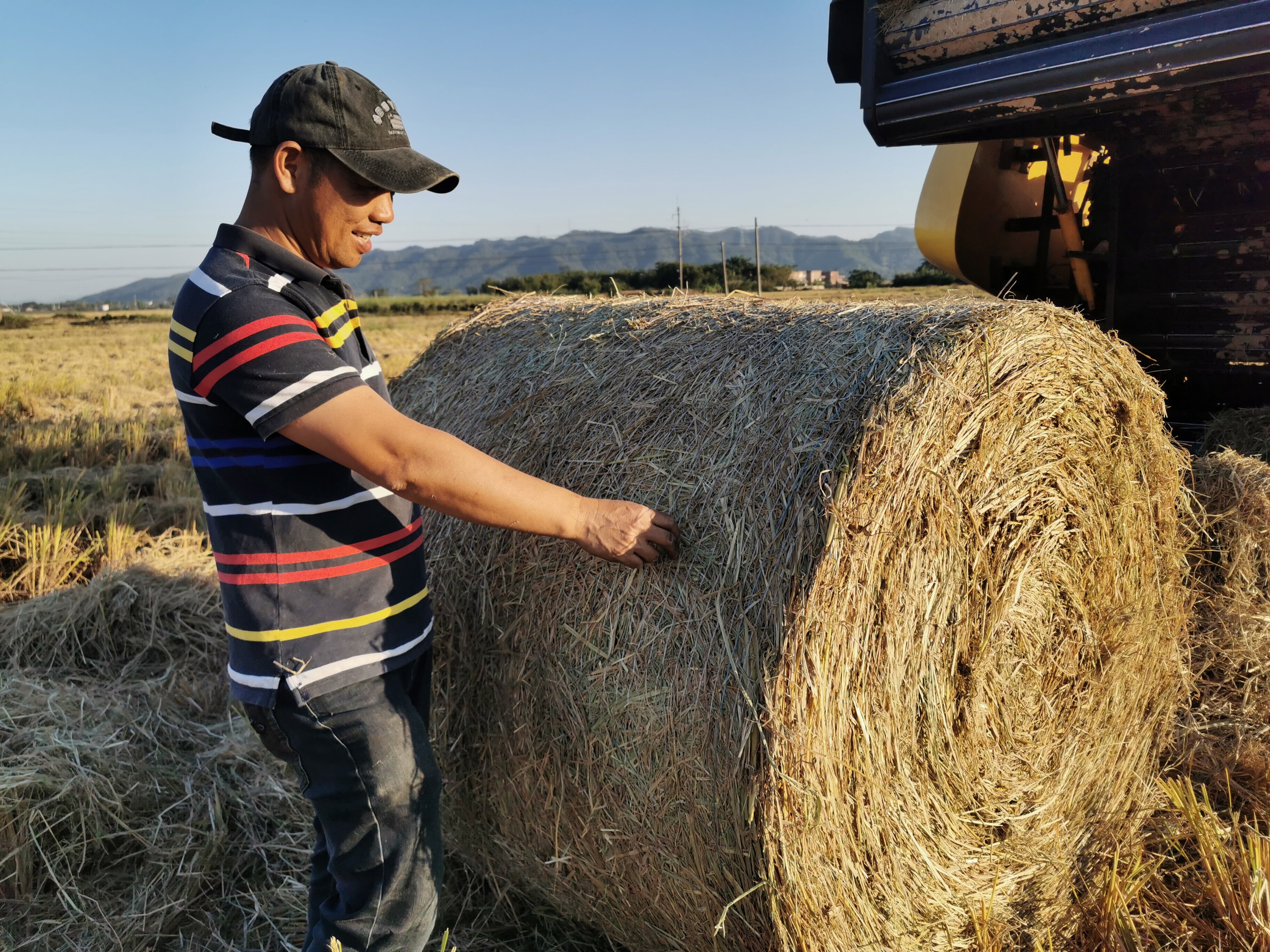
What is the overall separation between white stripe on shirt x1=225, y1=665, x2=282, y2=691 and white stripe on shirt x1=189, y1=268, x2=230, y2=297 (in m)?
0.80

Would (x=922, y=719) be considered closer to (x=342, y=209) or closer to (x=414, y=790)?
(x=414, y=790)

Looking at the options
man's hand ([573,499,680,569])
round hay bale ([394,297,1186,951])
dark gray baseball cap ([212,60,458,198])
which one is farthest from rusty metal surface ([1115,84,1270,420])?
dark gray baseball cap ([212,60,458,198])

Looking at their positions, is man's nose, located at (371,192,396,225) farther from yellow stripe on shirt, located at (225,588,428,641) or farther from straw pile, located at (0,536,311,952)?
straw pile, located at (0,536,311,952)

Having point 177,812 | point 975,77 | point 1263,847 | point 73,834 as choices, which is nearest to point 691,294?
point 975,77

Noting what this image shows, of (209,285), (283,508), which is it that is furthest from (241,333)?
(283,508)

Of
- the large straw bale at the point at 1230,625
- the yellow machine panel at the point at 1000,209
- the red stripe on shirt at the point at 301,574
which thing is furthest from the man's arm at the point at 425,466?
the yellow machine panel at the point at 1000,209

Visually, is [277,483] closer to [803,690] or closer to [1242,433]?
[803,690]

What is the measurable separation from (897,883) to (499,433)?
5.43 ft

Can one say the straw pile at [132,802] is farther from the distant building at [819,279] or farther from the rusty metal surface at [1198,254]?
the distant building at [819,279]

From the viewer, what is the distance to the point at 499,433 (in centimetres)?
272

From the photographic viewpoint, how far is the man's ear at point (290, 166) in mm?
1877

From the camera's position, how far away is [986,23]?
2926 millimetres

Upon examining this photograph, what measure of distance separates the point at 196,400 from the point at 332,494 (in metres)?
0.33

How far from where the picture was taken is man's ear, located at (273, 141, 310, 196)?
188 centimetres
